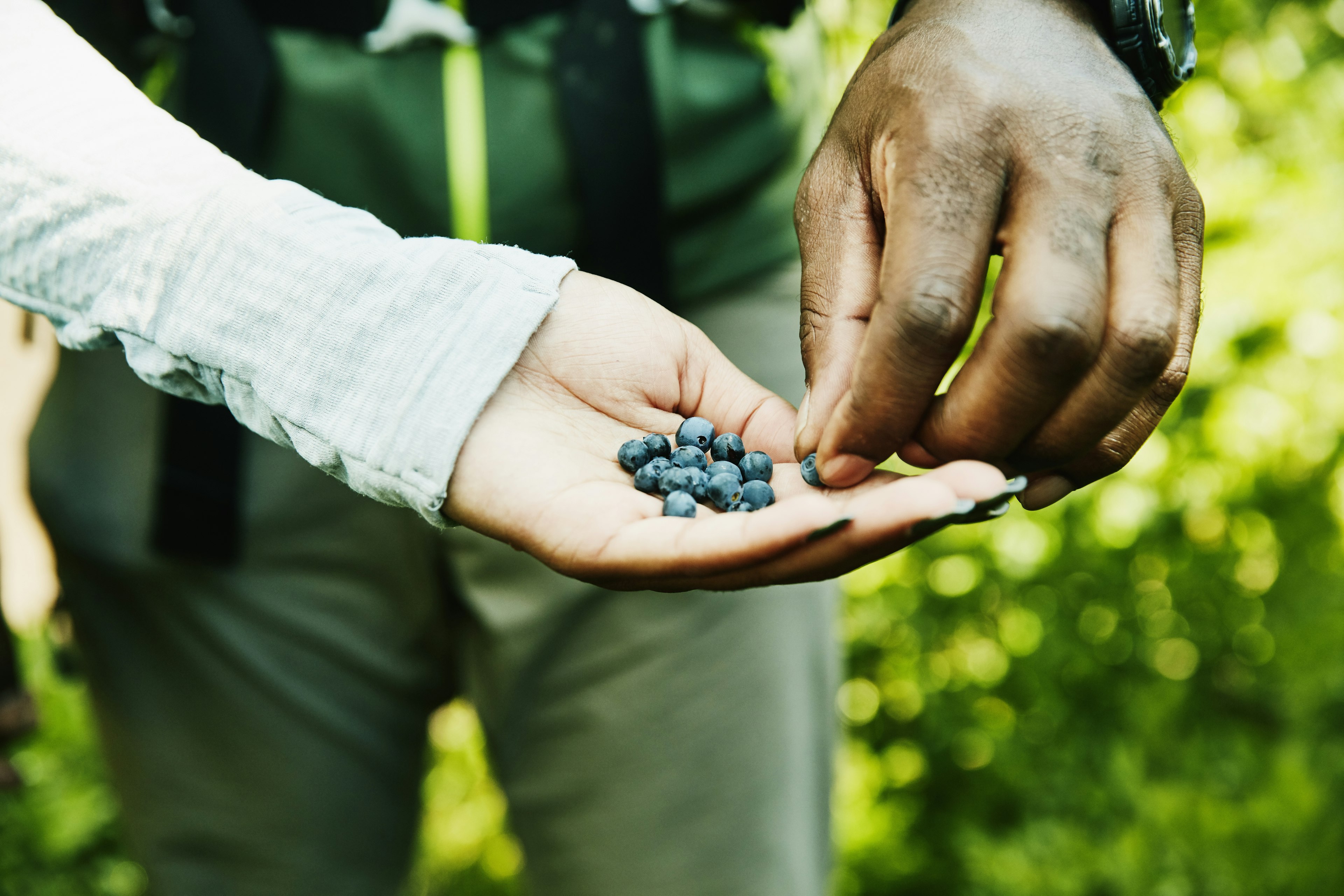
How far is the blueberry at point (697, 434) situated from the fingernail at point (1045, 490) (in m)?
0.39

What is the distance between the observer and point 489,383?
1030 mm

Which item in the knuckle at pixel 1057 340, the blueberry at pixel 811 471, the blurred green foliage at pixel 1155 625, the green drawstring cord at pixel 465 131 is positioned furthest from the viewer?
the blurred green foliage at pixel 1155 625

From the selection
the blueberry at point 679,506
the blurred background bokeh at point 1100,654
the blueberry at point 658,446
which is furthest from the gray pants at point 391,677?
the blurred background bokeh at point 1100,654

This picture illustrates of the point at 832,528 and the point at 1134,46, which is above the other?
the point at 1134,46

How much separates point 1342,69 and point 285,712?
4.34m

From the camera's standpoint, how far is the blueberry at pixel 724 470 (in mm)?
1146

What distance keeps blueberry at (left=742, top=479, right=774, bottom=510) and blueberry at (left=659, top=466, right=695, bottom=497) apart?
7 cm

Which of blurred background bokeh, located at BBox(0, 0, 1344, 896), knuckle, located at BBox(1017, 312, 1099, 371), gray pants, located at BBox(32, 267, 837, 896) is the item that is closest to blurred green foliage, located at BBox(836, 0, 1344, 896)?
blurred background bokeh, located at BBox(0, 0, 1344, 896)

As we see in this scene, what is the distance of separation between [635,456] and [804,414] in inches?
8.9

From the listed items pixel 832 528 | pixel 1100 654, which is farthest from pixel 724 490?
pixel 1100 654

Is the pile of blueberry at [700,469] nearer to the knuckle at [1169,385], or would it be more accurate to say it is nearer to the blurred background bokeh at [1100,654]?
the knuckle at [1169,385]

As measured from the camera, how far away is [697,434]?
121cm

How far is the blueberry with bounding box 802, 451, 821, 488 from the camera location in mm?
1111

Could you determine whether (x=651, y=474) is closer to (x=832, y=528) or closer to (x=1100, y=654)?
(x=832, y=528)
